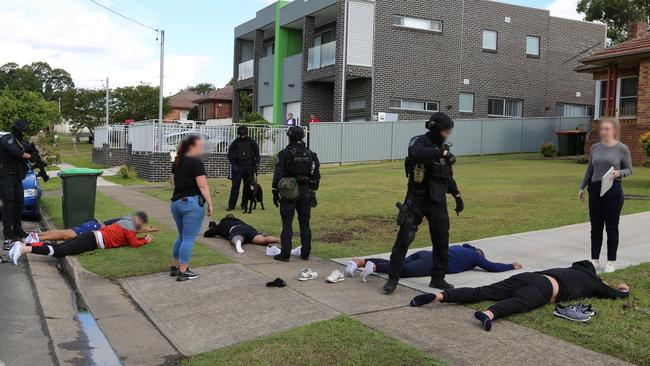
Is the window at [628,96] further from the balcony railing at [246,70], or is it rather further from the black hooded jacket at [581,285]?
the balcony railing at [246,70]

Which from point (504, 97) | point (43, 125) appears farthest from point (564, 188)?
point (43, 125)

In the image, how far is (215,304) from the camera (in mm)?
5930

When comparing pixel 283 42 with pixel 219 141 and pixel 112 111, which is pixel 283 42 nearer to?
pixel 219 141

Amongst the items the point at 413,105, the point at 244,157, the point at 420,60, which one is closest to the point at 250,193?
the point at 244,157

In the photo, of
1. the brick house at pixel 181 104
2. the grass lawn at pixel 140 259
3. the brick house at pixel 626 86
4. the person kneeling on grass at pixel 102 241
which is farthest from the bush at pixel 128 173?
the brick house at pixel 181 104

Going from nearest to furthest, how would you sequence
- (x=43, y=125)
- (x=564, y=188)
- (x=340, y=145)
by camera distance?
(x=564, y=188), (x=340, y=145), (x=43, y=125)

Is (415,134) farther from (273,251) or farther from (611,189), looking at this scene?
(611,189)

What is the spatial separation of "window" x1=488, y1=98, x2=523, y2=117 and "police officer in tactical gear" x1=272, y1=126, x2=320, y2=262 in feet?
78.7

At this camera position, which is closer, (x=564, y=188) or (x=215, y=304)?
(x=215, y=304)

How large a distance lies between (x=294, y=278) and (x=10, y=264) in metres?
3.86

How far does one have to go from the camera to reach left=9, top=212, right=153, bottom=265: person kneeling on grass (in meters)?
7.85

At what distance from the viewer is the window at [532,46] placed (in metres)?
30.6

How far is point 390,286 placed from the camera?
5.94 m

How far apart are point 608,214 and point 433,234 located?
2.09 m
